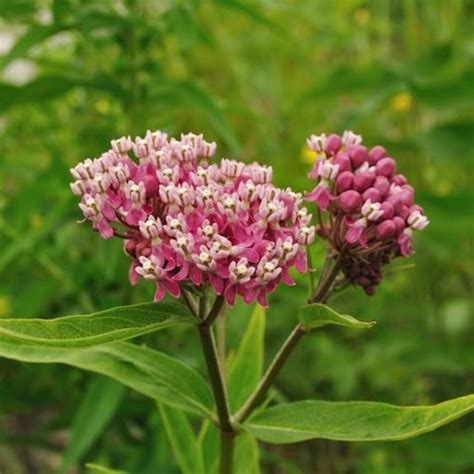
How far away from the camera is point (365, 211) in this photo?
122cm

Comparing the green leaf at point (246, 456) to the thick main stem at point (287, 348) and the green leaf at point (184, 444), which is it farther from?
the thick main stem at point (287, 348)

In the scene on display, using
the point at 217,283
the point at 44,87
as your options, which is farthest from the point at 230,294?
the point at 44,87

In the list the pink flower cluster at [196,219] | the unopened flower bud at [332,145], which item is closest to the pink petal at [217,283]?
the pink flower cluster at [196,219]

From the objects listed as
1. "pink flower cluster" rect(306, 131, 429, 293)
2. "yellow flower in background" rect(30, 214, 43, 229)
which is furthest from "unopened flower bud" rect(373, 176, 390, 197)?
"yellow flower in background" rect(30, 214, 43, 229)

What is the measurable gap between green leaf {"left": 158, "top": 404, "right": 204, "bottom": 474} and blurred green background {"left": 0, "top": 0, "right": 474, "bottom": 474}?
1.21ft

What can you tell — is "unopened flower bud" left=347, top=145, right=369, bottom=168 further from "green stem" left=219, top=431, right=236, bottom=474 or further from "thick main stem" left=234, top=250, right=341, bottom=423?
"green stem" left=219, top=431, right=236, bottom=474

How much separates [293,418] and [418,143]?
1515 millimetres

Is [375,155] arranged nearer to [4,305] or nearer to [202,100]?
[202,100]

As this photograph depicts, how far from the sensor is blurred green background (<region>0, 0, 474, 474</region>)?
6.42 ft

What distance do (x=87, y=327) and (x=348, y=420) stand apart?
379mm

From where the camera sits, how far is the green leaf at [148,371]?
4.21ft

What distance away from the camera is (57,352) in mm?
1322

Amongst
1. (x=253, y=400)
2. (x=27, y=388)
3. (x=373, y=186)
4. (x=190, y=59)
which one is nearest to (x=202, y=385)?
(x=253, y=400)

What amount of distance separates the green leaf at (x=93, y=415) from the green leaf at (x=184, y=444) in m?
0.37
